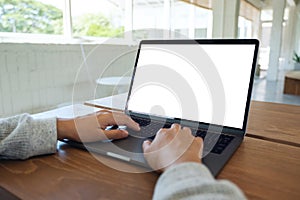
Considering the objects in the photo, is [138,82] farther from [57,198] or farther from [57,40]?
[57,40]

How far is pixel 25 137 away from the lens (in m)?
0.44

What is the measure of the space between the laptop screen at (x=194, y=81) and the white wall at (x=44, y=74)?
0.58 m

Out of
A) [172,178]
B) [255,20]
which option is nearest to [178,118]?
[172,178]

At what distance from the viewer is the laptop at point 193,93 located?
0.49 m

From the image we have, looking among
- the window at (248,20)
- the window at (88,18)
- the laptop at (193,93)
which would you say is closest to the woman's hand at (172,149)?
the laptop at (193,93)

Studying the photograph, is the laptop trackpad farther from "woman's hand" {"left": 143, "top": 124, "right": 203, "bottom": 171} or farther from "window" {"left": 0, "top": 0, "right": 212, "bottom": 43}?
"window" {"left": 0, "top": 0, "right": 212, "bottom": 43}

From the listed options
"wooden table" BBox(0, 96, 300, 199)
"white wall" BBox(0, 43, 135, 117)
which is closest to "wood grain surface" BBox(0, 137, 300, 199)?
"wooden table" BBox(0, 96, 300, 199)

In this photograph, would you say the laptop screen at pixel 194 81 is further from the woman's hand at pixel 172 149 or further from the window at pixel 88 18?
the window at pixel 88 18

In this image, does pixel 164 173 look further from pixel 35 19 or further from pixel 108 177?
pixel 35 19

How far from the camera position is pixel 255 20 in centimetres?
780

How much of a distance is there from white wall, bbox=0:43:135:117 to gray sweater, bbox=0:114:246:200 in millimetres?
862

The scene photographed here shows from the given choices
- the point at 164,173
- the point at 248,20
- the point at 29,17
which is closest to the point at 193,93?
the point at 164,173

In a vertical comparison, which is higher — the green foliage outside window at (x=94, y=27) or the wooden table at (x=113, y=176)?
the green foliage outside window at (x=94, y=27)

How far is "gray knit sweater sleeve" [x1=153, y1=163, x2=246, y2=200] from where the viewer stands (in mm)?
266
